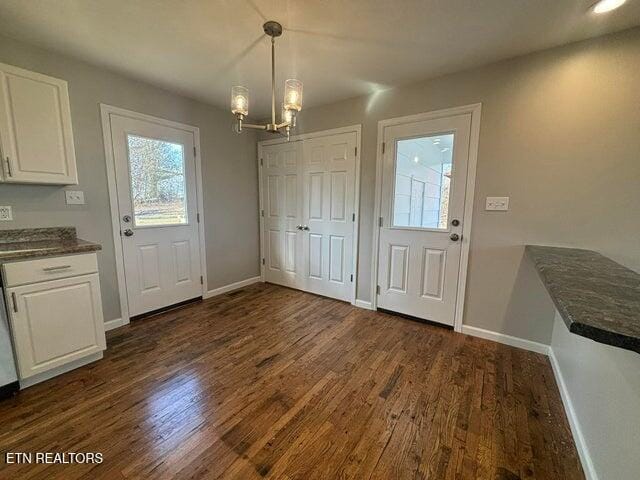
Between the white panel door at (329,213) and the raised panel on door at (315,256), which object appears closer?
the white panel door at (329,213)

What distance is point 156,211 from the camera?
2760 mm

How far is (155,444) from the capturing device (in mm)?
1320

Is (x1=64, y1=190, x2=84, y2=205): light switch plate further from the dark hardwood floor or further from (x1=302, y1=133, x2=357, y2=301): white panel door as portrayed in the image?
(x1=302, y1=133, x2=357, y2=301): white panel door

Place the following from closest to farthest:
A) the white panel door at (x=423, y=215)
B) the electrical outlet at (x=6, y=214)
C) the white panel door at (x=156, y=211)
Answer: the electrical outlet at (x=6, y=214), the white panel door at (x=423, y=215), the white panel door at (x=156, y=211)

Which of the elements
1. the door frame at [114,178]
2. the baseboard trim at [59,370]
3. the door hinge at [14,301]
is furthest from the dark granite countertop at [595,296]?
the door frame at [114,178]

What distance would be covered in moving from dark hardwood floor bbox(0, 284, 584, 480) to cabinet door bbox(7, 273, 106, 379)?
17 centimetres

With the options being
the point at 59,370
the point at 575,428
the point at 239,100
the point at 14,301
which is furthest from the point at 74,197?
the point at 575,428

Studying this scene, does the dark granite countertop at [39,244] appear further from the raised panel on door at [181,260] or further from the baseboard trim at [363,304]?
the baseboard trim at [363,304]

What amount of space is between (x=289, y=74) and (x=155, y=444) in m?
2.81

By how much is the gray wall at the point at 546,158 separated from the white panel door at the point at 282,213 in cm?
155

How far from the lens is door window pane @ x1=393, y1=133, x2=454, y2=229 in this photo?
244cm

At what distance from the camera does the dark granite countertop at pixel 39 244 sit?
161cm

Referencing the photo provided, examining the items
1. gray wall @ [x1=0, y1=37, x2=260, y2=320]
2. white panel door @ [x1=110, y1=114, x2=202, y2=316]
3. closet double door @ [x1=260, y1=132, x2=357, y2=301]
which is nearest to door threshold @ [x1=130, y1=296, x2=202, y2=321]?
white panel door @ [x1=110, y1=114, x2=202, y2=316]

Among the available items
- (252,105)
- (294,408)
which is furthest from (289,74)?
(294,408)
